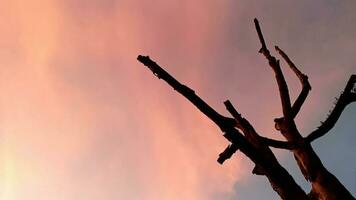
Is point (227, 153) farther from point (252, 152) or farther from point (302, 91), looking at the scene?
point (302, 91)

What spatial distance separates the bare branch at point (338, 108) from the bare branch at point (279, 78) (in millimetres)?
688

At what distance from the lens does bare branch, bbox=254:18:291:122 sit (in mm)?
8758

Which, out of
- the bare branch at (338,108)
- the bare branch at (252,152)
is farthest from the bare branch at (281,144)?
the bare branch at (252,152)

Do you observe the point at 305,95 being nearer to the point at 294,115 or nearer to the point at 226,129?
the point at 294,115

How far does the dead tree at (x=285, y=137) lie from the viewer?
5.23 meters

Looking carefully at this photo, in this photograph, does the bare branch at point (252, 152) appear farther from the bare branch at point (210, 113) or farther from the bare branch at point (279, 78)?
the bare branch at point (279, 78)

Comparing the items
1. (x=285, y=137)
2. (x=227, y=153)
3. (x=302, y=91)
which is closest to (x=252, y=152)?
(x=227, y=153)

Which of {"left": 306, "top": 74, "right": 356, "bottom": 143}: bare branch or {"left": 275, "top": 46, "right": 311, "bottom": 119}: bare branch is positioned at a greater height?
{"left": 275, "top": 46, "right": 311, "bottom": 119}: bare branch

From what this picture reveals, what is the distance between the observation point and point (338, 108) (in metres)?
8.62

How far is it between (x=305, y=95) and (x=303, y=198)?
511cm

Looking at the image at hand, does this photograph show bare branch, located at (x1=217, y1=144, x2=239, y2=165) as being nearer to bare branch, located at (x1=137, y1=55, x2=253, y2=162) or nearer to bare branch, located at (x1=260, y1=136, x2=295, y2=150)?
bare branch, located at (x1=260, y1=136, x2=295, y2=150)

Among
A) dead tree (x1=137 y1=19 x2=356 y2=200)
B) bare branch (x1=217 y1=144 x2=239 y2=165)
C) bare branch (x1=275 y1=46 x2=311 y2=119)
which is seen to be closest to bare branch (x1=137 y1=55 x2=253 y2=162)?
dead tree (x1=137 y1=19 x2=356 y2=200)

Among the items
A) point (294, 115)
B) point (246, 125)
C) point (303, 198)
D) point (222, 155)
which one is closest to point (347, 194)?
point (303, 198)

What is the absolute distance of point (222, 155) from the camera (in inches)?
309
